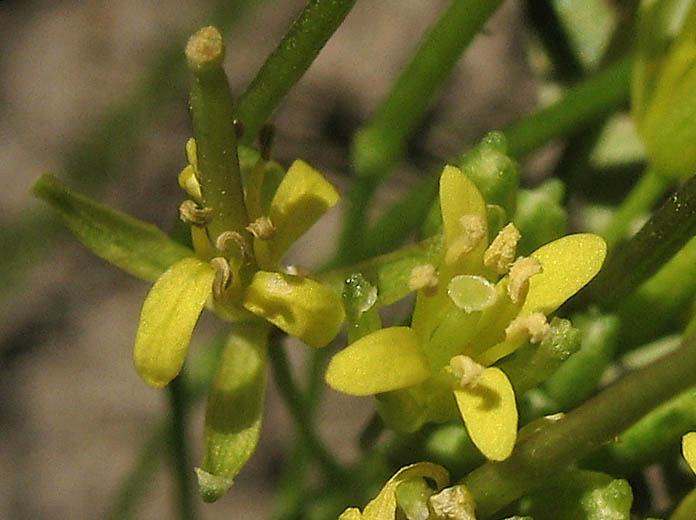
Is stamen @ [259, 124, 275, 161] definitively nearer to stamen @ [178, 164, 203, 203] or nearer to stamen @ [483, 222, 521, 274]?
stamen @ [178, 164, 203, 203]

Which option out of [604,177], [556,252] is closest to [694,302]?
[556,252]

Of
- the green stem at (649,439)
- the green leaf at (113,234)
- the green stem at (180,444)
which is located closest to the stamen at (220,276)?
the green leaf at (113,234)

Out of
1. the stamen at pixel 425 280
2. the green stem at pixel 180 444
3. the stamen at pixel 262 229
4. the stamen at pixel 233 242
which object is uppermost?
the stamen at pixel 425 280

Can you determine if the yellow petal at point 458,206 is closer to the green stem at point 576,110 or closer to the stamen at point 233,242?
the stamen at point 233,242

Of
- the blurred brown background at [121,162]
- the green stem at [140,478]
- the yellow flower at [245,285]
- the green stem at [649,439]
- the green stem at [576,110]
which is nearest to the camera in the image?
the yellow flower at [245,285]

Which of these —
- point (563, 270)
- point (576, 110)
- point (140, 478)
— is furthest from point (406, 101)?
point (140, 478)

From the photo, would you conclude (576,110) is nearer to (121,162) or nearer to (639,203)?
(639,203)

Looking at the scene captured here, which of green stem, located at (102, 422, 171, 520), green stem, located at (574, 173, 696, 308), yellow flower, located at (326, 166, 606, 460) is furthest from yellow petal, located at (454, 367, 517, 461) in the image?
green stem, located at (102, 422, 171, 520)
